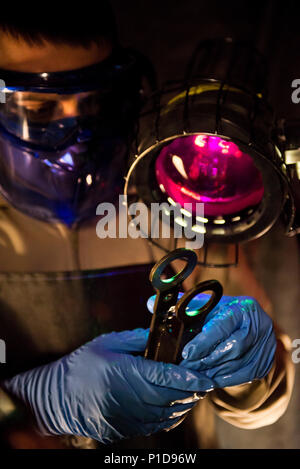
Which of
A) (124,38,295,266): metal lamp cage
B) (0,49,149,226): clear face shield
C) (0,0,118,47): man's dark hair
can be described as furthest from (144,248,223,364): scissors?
(0,0,118,47): man's dark hair

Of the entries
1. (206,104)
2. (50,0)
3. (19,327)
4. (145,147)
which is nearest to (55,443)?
(19,327)

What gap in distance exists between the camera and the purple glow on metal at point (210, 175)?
1165 millimetres

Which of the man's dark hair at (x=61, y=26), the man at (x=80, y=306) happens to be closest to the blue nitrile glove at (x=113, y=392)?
the man at (x=80, y=306)

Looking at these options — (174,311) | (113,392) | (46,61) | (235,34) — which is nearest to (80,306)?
(113,392)

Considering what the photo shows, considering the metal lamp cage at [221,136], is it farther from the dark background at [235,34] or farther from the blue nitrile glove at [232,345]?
the dark background at [235,34]

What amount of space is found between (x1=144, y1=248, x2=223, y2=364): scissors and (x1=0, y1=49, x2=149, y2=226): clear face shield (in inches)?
18.9

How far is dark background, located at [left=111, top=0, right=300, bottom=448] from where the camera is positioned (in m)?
1.50

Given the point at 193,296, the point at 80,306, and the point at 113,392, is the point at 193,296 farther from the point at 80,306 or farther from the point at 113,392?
the point at 80,306

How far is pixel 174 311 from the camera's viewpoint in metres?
1.00

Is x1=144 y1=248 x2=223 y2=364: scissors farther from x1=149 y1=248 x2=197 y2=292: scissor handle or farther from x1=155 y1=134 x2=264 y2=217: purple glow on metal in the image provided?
x1=155 y1=134 x2=264 y2=217: purple glow on metal

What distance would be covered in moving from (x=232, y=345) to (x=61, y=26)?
2.73ft

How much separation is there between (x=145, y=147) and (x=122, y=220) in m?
0.48

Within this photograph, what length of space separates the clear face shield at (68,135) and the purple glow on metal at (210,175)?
0.15 metres

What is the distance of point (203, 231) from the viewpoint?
1.24 m
